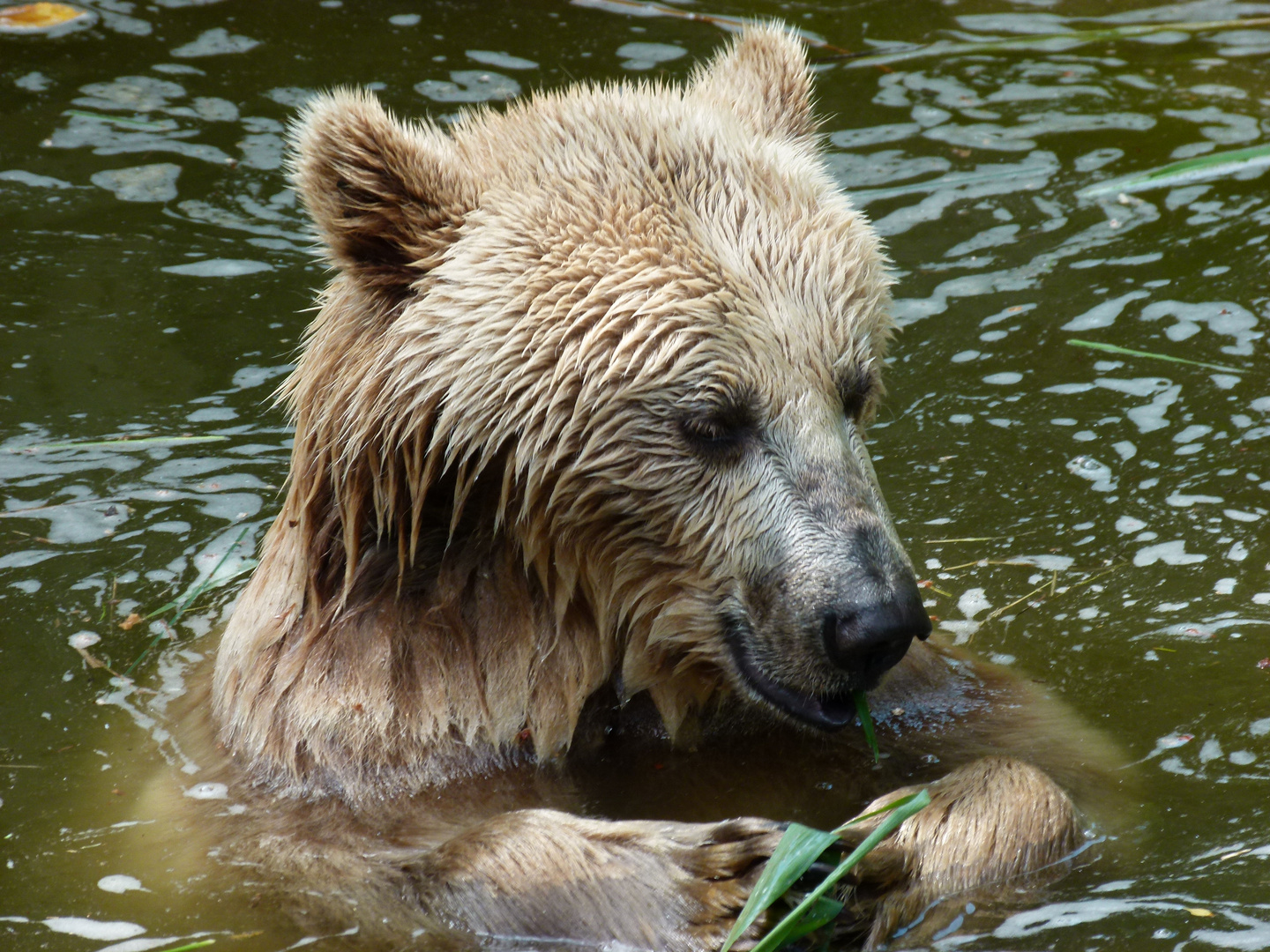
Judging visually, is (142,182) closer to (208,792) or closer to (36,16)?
(36,16)

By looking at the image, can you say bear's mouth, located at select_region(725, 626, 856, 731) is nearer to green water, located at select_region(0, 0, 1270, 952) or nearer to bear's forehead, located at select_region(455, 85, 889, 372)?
green water, located at select_region(0, 0, 1270, 952)

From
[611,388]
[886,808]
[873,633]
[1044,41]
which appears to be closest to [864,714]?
[873,633]

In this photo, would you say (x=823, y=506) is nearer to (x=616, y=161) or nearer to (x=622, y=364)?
(x=622, y=364)

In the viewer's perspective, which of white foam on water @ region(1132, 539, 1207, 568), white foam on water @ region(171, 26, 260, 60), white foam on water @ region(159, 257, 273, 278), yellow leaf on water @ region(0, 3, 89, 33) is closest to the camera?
white foam on water @ region(1132, 539, 1207, 568)

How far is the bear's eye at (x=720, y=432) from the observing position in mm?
4137

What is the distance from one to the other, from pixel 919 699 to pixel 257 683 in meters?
2.00

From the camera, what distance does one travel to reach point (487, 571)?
4.38 meters

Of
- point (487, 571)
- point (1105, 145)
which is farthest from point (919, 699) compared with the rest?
point (1105, 145)

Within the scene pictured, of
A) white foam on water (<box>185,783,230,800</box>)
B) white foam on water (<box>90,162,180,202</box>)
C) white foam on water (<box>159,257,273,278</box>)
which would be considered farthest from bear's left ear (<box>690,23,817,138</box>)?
white foam on water (<box>90,162,180,202</box>)

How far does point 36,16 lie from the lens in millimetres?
9789

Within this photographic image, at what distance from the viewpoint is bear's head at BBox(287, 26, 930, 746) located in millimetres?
4070

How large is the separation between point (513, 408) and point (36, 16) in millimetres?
7190

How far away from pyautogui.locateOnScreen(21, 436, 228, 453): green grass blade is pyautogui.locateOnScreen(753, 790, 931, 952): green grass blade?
407 cm

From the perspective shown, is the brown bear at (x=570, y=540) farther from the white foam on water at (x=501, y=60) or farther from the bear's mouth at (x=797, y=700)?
the white foam on water at (x=501, y=60)
